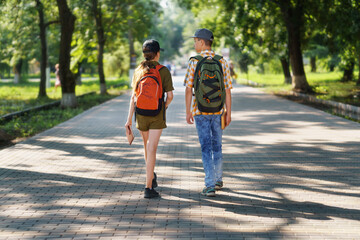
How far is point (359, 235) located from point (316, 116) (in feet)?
35.7

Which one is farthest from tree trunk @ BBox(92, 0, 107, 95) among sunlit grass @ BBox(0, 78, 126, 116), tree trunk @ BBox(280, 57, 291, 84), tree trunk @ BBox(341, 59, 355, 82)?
tree trunk @ BBox(341, 59, 355, 82)

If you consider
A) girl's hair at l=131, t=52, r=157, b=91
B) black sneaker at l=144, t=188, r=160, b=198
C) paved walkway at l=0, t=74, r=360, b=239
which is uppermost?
girl's hair at l=131, t=52, r=157, b=91

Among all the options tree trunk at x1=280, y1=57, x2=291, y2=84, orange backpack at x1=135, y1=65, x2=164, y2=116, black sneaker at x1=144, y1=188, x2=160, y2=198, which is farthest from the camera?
tree trunk at x1=280, y1=57, x2=291, y2=84

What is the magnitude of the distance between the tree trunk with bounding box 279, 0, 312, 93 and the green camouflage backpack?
19.3 m

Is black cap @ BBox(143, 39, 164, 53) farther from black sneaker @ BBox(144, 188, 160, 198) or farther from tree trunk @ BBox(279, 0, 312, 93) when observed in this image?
tree trunk @ BBox(279, 0, 312, 93)

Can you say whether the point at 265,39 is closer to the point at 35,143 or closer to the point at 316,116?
the point at 316,116

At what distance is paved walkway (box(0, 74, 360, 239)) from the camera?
5.08 m

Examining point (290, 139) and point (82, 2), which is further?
point (82, 2)

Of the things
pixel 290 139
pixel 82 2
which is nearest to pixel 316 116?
pixel 290 139

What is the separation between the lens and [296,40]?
2538 cm

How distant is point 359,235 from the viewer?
4824mm

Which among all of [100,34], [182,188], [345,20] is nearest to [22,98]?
[100,34]

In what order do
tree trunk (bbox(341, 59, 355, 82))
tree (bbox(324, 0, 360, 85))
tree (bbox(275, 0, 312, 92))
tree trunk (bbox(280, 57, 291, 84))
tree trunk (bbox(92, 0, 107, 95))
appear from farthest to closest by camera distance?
tree trunk (bbox(280, 57, 291, 84)) < tree trunk (bbox(341, 59, 355, 82)) < tree trunk (bbox(92, 0, 107, 95)) < tree (bbox(275, 0, 312, 92)) < tree (bbox(324, 0, 360, 85))

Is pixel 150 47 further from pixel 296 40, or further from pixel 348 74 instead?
pixel 348 74
